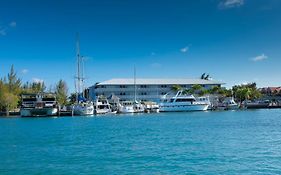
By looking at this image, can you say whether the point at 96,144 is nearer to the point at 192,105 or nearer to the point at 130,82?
the point at 192,105

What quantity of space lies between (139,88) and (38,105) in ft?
155

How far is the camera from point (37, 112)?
109000mm

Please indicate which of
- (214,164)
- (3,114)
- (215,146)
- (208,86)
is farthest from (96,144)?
(208,86)

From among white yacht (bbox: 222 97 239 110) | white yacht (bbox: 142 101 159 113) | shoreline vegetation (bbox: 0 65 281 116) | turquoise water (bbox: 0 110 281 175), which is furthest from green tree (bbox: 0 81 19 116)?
turquoise water (bbox: 0 110 281 175)

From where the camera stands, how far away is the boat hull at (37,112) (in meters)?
107

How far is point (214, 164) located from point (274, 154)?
592 cm

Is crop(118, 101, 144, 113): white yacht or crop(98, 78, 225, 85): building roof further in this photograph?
crop(98, 78, 225, 85): building roof

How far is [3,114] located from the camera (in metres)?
113

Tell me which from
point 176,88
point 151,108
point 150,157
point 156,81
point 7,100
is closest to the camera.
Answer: point 150,157

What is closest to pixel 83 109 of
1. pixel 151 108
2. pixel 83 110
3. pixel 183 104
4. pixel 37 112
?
pixel 83 110

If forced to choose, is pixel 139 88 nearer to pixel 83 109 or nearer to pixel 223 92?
pixel 223 92

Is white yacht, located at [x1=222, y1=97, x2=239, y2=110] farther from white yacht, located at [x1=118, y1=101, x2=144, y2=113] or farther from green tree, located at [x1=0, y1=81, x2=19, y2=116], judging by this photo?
green tree, located at [x1=0, y1=81, x2=19, y2=116]

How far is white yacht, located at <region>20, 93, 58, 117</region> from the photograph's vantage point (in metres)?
108

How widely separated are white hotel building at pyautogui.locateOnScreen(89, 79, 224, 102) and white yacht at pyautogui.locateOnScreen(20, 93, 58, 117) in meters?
31.4
